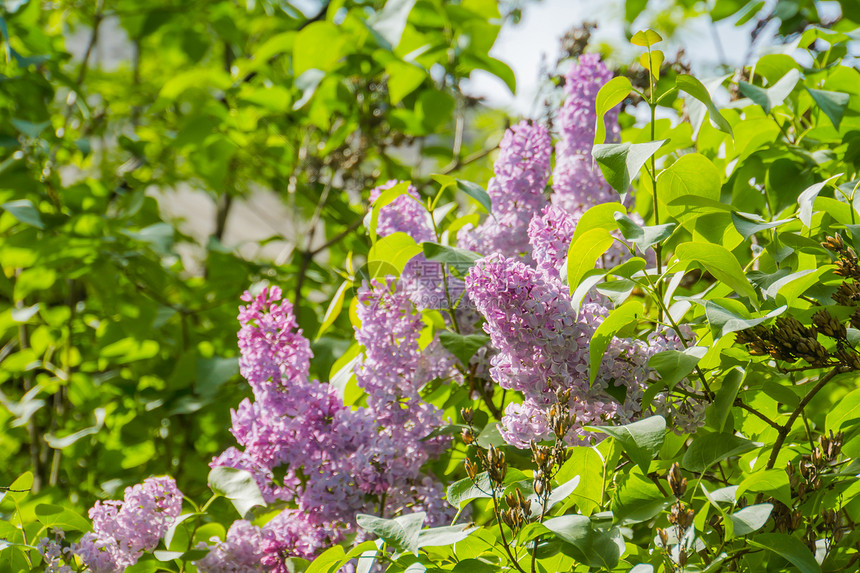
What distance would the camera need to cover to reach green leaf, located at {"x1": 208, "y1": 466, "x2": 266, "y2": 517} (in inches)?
35.7

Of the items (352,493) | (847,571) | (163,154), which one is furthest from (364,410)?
(163,154)

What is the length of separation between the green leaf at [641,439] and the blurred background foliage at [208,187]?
2.79ft

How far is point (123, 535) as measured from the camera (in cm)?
95

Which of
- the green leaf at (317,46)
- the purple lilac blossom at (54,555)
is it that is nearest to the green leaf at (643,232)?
the purple lilac blossom at (54,555)

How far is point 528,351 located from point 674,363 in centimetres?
14

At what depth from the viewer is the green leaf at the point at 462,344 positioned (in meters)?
0.90

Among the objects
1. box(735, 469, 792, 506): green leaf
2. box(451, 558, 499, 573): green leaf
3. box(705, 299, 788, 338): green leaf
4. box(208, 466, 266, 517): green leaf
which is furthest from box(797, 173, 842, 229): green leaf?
box(208, 466, 266, 517): green leaf

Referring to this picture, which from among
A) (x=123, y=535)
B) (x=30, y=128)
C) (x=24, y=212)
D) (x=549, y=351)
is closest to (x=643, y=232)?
(x=549, y=351)

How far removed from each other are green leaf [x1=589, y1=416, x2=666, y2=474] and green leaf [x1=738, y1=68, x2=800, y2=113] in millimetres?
454

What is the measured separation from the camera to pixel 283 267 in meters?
1.71

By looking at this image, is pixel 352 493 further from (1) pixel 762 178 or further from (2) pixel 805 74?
(2) pixel 805 74

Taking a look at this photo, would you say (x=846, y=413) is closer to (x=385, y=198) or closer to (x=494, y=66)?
(x=385, y=198)

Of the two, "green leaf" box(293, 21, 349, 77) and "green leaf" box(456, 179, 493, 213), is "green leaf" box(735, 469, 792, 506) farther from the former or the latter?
"green leaf" box(293, 21, 349, 77)

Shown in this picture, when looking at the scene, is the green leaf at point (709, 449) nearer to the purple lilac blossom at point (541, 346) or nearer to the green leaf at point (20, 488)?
the purple lilac blossom at point (541, 346)
